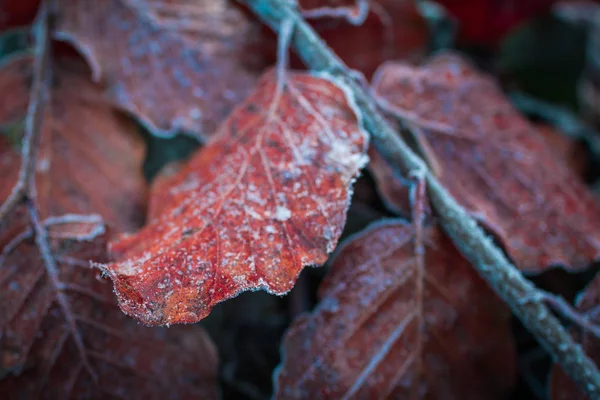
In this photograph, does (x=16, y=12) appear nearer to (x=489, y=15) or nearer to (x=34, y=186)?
(x=34, y=186)

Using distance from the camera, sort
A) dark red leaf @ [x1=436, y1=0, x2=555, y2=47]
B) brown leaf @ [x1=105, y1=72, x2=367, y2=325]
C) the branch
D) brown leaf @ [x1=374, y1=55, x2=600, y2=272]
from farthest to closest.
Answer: dark red leaf @ [x1=436, y1=0, x2=555, y2=47]
brown leaf @ [x1=374, y1=55, x2=600, y2=272]
the branch
brown leaf @ [x1=105, y1=72, x2=367, y2=325]

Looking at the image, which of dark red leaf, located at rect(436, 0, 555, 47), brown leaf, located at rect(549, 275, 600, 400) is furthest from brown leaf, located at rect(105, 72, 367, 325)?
dark red leaf, located at rect(436, 0, 555, 47)

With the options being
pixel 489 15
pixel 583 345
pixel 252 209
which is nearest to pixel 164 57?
pixel 252 209

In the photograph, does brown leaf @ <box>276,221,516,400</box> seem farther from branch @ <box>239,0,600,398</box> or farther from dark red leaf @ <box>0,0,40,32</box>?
dark red leaf @ <box>0,0,40,32</box>

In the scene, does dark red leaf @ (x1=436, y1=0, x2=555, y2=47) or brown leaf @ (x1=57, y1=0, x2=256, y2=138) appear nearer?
brown leaf @ (x1=57, y1=0, x2=256, y2=138)

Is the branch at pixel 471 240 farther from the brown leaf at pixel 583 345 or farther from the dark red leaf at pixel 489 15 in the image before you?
the dark red leaf at pixel 489 15

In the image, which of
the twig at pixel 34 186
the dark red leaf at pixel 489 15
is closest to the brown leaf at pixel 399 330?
the twig at pixel 34 186

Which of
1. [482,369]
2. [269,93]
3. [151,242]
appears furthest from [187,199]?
[482,369]

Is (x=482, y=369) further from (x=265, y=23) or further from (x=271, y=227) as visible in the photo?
(x=265, y=23)
